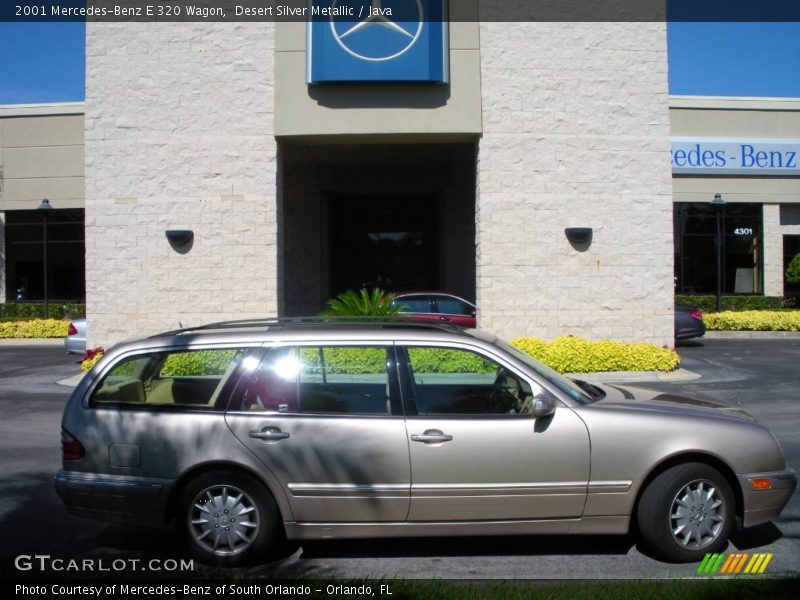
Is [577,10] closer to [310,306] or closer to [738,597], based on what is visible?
[310,306]

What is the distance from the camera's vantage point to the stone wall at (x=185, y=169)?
14.5 meters

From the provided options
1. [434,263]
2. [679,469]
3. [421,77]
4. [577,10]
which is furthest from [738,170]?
[679,469]

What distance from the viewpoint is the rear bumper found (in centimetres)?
500

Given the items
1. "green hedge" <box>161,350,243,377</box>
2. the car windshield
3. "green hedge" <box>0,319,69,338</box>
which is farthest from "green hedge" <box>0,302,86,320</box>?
the car windshield

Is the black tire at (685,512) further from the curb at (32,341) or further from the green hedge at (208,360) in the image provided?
the curb at (32,341)

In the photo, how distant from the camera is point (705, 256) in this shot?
29.3 meters

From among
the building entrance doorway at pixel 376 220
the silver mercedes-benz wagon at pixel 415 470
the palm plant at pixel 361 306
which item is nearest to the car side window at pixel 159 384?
the silver mercedes-benz wagon at pixel 415 470

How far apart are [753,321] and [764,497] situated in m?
21.9

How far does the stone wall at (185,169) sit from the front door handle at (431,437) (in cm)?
999

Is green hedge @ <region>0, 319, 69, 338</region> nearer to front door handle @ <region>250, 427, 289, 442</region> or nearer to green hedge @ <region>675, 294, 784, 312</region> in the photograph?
green hedge @ <region>675, 294, 784, 312</region>

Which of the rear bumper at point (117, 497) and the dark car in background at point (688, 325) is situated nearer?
the rear bumper at point (117, 497)

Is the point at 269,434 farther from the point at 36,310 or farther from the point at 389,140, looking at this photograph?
the point at 36,310

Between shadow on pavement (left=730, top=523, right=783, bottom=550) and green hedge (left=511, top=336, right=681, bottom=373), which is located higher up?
green hedge (left=511, top=336, right=681, bottom=373)

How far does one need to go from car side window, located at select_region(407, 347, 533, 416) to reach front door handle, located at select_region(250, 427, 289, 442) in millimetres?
924
